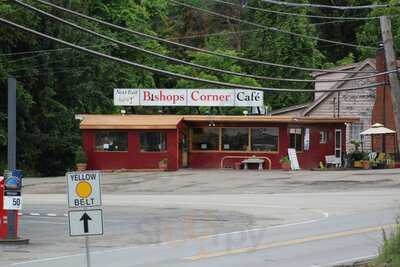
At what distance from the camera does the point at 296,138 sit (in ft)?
153

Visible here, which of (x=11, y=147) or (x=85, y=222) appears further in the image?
(x=11, y=147)

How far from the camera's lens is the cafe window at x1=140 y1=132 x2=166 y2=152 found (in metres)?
45.7

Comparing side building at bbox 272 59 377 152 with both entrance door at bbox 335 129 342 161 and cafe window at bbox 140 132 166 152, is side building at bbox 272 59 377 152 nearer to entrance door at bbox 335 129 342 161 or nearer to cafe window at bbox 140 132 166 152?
entrance door at bbox 335 129 342 161

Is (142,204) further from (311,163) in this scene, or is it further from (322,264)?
(311,163)

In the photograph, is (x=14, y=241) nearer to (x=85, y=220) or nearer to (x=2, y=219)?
(x=2, y=219)

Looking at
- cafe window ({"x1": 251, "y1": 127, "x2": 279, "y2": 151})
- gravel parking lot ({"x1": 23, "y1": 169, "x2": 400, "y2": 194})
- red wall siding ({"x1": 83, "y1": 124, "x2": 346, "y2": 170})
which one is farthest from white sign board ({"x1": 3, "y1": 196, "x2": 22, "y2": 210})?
cafe window ({"x1": 251, "y1": 127, "x2": 279, "y2": 151})

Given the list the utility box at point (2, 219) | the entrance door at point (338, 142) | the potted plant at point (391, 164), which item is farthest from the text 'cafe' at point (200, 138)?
the utility box at point (2, 219)

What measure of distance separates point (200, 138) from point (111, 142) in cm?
529

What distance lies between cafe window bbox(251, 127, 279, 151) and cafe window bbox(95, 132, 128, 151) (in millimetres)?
7363

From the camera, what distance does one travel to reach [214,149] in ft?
155

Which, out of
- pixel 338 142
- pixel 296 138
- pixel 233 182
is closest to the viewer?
pixel 233 182

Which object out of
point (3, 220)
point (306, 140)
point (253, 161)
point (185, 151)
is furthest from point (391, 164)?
point (3, 220)

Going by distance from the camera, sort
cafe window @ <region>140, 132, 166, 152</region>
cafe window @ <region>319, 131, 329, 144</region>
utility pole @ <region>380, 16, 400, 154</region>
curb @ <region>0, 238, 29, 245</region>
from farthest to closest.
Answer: cafe window @ <region>319, 131, 329, 144</region> < cafe window @ <region>140, 132, 166, 152</region> < curb @ <region>0, 238, 29, 245</region> < utility pole @ <region>380, 16, 400, 154</region>

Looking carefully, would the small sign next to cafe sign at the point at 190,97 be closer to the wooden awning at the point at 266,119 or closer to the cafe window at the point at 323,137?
the wooden awning at the point at 266,119
